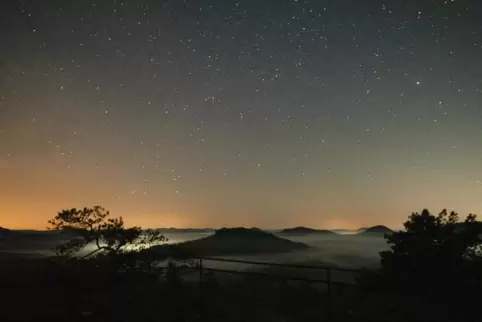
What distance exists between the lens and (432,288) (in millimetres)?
14781

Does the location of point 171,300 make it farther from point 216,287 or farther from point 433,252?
point 433,252

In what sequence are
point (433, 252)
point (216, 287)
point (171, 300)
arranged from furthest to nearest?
point (433, 252) → point (216, 287) → point (171, 300)

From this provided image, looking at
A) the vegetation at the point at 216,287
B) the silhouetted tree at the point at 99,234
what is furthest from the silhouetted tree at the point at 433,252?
the silhouetted tree at the point at 99,234

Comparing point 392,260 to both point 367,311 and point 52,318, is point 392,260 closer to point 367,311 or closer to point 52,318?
point 367,311

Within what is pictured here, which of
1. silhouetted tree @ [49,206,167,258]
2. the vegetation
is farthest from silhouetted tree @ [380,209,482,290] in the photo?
silhouetted tree @ [49,206,167,258]

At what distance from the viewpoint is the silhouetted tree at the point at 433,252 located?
Result: 1488 cm

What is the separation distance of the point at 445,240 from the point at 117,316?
43.7 ft

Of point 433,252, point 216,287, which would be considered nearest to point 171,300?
point 216,287

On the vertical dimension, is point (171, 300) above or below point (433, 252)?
below

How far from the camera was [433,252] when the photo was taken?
51.5 ft

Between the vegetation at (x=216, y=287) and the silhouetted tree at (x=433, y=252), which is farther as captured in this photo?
the silhouetted tree at (x=433, y=252)

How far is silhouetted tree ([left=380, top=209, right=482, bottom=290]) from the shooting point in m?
14.9

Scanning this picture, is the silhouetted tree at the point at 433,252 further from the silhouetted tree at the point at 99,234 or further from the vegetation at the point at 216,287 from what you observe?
the silhouetted tree at the point at 99,234

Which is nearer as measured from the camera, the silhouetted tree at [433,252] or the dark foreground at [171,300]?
the dark foreground at [171,300]
